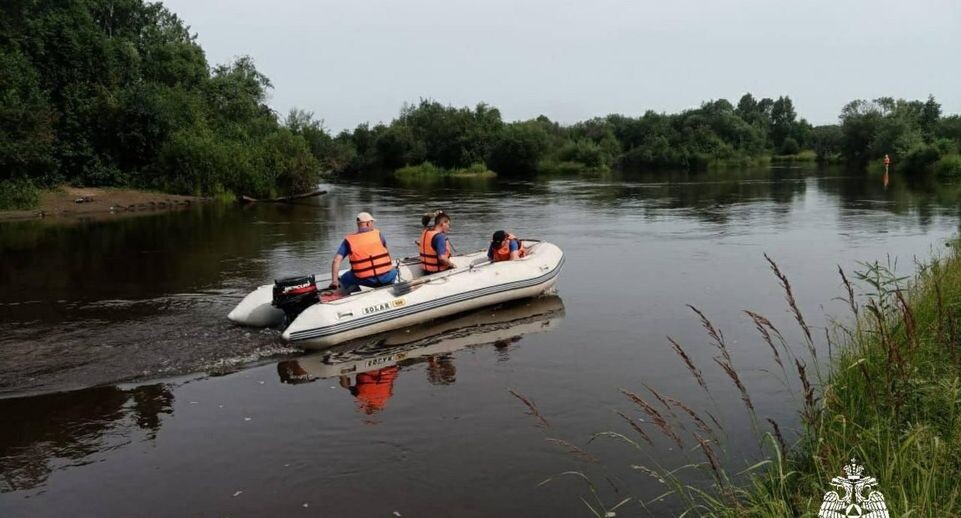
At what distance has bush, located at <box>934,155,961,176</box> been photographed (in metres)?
35.8

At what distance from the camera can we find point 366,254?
9.25 m

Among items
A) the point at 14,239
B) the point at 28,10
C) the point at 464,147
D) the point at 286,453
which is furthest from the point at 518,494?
the point at 464,147

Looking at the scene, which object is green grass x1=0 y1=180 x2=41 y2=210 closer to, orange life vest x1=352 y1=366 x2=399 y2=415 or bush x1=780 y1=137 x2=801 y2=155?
orange life vest x1=352 y1=366 x2=399 y2=415

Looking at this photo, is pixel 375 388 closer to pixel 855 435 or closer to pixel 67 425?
pixel 67 425

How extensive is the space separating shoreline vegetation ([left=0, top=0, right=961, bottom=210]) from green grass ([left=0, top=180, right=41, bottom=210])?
0.15 feet

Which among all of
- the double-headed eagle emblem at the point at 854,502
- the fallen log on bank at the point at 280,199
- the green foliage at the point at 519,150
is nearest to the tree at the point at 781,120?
the green foliage at the point at 519,150

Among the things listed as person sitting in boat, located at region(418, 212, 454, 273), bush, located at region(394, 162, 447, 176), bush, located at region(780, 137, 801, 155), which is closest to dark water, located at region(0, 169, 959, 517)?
→ person sitting in boat, located at region(418, 212, 454, 273)

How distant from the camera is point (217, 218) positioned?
77.3 ft

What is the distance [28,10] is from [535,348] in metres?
34.3

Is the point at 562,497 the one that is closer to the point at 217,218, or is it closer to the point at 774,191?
the point at 217,218

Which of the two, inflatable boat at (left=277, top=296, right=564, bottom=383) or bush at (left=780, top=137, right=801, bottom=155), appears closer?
inflatable boat at (left=277, top=296, right=564, bottom=383)

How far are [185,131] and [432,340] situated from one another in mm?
26205

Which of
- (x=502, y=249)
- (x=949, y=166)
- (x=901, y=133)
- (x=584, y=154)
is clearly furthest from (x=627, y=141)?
(x=502, y=249)

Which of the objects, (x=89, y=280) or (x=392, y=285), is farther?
(x=89, y=280)
